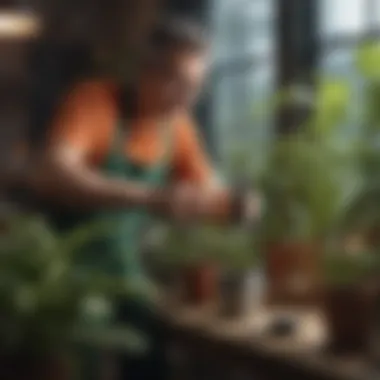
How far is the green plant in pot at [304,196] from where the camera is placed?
1.44 m

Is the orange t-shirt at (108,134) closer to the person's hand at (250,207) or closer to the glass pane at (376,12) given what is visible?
the person's hand at (250,207)

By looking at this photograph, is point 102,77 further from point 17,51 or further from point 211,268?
point 211,268

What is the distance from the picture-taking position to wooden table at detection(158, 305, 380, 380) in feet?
4.70

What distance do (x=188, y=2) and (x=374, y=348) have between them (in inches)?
21.6

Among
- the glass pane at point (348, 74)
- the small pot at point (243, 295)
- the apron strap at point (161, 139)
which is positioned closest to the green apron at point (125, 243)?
the apron strap at point (161, 139)

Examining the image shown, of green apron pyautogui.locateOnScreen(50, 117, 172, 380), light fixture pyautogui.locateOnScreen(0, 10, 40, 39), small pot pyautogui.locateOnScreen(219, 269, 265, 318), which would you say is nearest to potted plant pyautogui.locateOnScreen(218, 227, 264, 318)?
small pot pyautogui.locateOnScreen(219, 269, 265, 318)

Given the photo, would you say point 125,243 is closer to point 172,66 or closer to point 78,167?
point 78,167

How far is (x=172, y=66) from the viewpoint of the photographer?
145cm

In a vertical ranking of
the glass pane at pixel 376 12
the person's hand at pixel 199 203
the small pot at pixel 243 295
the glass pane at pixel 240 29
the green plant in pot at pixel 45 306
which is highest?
the glass pane at pixel 376 12

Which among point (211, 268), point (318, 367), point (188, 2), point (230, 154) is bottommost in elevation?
point (318, 367)

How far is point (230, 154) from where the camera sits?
146 centimetres

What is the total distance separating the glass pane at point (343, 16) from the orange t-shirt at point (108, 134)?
9.5 inches

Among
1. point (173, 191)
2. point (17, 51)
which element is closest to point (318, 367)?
point (173, 191)

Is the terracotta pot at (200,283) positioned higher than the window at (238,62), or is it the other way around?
the window at (238,62)
